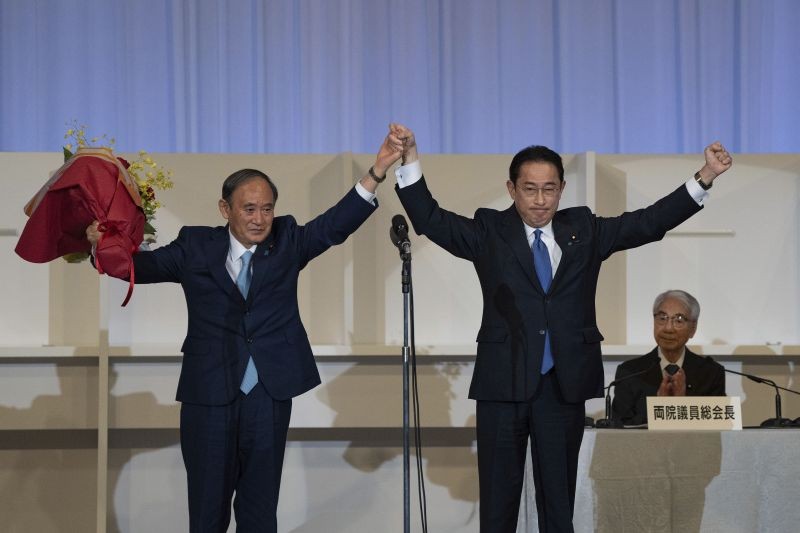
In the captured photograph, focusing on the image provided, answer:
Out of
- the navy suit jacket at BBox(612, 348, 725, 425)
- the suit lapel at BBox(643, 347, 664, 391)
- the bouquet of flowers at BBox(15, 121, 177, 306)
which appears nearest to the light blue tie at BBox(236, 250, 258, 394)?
the bouquet of flowers at BBox(15, 121, 177, 306)

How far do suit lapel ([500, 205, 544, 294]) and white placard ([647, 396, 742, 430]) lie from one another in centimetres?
74

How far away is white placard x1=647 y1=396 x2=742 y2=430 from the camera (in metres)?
3.49

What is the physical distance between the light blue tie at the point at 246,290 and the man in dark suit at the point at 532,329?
55cm

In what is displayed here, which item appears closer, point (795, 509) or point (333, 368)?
point (795, 509)

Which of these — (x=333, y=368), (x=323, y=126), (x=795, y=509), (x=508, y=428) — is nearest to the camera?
(x=508, y=428)

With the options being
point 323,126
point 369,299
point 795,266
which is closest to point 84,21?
point 323,126

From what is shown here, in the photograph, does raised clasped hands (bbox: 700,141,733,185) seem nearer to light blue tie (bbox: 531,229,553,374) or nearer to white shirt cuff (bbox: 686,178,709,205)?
white shirt cuff (bbox: 686,178,709,205)

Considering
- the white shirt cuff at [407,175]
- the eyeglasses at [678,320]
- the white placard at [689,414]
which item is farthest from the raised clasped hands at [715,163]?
the eyeglasses at [678,320]

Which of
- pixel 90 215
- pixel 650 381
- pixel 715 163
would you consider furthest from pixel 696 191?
pixel 90 215

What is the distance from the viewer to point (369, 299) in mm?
5055

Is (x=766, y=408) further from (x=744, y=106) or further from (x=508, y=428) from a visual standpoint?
(x=508, y=428)

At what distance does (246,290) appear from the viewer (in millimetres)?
3230

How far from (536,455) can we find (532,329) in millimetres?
382

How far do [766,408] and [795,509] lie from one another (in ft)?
5.83
